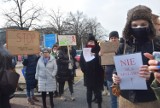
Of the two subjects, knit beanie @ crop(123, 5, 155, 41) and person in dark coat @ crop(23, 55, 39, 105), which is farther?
person in dark coat @ crop(23, 55, 39, 105)

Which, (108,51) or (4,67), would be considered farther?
(108,51)

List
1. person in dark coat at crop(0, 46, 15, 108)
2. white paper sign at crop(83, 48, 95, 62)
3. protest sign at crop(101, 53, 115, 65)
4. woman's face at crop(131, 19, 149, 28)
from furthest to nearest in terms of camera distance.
Result: white paper sign at crop(83, 48, 95, 62), protest sign at crop(101, 53, 115, 65), person in dark coat at crop(0, 46, 15, 108), woman's face at crop(131, 19, 149, 28)

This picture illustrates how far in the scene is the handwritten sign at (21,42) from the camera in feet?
34.3

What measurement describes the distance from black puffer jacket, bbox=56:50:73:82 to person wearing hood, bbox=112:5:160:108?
741 cm

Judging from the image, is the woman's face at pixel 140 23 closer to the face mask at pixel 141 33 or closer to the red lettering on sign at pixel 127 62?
the face mask at pixel 141 33

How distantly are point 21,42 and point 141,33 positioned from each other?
25.2 feet

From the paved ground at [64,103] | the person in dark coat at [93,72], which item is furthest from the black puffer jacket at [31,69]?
the person in dark coat at [93,72]

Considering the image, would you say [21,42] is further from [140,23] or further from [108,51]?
[140,23]

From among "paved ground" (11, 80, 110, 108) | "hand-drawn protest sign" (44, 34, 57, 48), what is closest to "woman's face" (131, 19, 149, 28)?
"paved ground" (11, 80, 110, 108)

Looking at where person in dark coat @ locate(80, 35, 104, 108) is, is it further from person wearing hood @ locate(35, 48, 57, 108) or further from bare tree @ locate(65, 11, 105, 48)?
bare tree @ locate(65, 11, 105, 48)

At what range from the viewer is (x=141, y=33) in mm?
3402

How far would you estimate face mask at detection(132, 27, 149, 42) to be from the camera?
3385 mm

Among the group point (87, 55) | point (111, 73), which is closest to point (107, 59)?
point (111, 73)

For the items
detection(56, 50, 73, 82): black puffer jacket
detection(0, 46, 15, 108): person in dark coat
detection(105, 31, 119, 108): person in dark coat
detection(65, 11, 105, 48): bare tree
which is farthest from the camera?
detection(65, 11, 105, 48): bare tree
